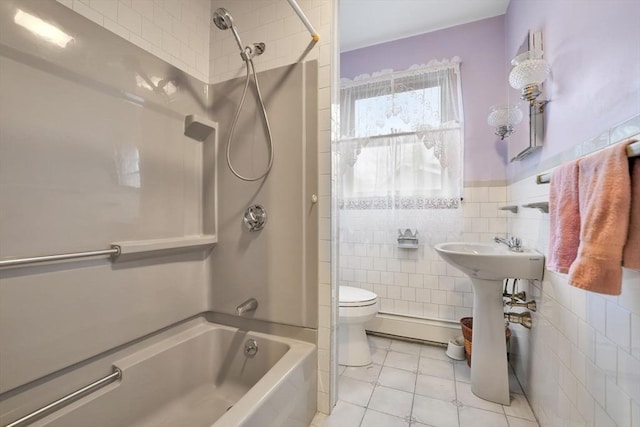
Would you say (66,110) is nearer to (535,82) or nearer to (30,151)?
(30,151)

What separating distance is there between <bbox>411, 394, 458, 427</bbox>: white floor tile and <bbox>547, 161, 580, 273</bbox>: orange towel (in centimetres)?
102

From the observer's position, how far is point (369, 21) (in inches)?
84.7

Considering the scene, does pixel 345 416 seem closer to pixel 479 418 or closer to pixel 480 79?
pixel 479 418

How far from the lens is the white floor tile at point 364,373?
170cm

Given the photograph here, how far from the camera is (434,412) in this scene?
1.40 m

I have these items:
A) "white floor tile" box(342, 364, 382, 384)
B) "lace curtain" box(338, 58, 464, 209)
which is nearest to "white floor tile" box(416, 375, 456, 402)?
"white floor tile" box(342, 364, 382, 384)

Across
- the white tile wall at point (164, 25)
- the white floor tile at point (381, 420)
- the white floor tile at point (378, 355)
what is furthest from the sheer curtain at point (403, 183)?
the white tile wall at point (164, 25)

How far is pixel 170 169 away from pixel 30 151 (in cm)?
53

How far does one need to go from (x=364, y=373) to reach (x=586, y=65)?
1905 millimetres

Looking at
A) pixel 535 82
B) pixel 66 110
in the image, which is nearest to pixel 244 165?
pixel 66 110

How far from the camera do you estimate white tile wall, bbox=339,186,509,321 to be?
207cm

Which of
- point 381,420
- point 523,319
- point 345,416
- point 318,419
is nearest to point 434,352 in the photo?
point 523,319

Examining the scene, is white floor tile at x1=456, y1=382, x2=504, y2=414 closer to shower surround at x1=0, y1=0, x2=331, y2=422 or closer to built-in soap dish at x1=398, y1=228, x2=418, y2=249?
shower surround at x1=0, y1=0, x2=331, y2=422

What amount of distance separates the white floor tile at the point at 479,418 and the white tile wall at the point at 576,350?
176 mm
